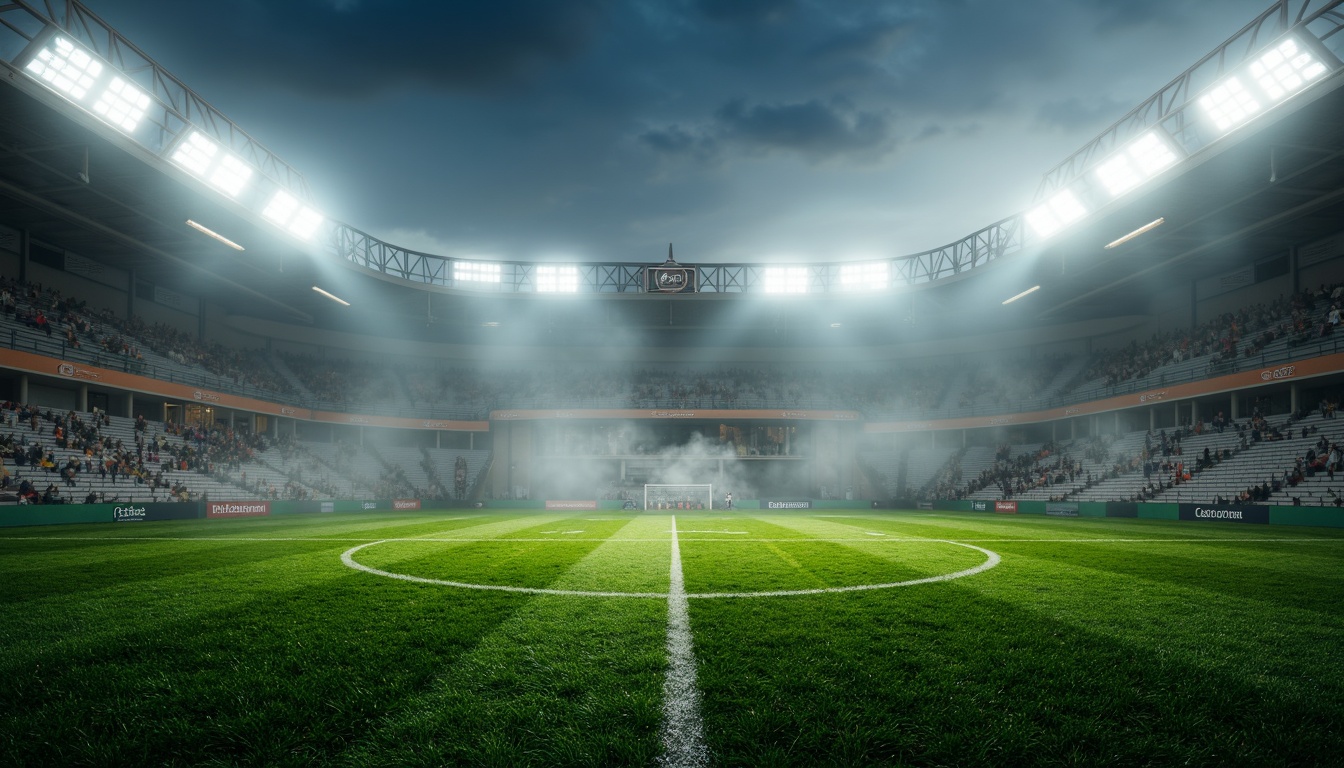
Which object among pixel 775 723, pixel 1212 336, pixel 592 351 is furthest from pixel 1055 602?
pixel 592 351

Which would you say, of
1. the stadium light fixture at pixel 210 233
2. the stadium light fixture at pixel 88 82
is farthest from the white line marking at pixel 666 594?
the stadium light fixture at pixel 210 233

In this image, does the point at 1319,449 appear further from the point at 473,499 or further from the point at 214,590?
the point at 473,499

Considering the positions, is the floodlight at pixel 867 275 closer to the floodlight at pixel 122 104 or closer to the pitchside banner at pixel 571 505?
the pitchside banner at pixel 571 505

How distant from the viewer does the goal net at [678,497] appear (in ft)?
131

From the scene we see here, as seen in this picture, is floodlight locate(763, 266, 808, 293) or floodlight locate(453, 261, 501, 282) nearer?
floodlight locate(763, 266, 808, 293)

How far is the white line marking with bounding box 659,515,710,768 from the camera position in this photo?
9.73 feet

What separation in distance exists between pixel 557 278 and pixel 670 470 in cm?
1589

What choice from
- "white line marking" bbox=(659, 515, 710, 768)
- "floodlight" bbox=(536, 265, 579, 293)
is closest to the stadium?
"white line marking" bbox=(659, 515, 710, 768)

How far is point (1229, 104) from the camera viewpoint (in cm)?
2358

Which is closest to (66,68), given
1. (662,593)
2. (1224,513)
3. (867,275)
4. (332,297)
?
(332,297)

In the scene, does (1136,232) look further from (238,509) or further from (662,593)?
(238,509)

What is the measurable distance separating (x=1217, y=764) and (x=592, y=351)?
168 ft

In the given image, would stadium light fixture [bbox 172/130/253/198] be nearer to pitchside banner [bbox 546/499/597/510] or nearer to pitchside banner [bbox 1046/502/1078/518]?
pitchside banner [bbox 546/499/597/510]

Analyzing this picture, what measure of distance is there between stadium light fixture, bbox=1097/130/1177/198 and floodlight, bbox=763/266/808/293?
1997cm
